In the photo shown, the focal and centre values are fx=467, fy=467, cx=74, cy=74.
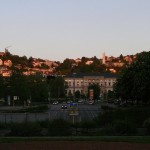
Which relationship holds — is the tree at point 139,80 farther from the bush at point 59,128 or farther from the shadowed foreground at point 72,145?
the shadowed foreground at point 72,145

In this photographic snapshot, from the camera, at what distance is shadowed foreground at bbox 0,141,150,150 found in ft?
74.5

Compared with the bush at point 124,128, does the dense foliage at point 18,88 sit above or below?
above

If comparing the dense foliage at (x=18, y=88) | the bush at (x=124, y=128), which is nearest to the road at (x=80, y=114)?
the bush at (x=124, y=128)


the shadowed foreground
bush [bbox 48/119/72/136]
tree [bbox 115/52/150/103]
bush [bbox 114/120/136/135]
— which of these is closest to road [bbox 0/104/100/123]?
bush [bbox 48/119/72/136]

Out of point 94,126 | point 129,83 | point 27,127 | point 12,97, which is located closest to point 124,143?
point 27,127

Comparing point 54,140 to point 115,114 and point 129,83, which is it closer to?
point 115,114

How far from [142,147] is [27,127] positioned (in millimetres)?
13317

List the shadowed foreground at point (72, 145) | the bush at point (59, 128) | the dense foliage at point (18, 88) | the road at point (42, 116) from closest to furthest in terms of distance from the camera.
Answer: the shadowed foreground at point (72, 145), the bush at point (59, 128), the road at point (42, 116), the dense foliage at point (18, 88)

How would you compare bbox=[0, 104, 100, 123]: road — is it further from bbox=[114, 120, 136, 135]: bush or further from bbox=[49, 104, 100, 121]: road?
bbox=[114, 120, 136, 135]: bush

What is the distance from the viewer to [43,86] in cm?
12562

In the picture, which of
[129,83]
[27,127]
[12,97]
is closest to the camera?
[27,127]

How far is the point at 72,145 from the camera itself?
2394 cm

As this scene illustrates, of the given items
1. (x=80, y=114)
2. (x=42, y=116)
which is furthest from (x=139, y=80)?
(x=42, y=116)

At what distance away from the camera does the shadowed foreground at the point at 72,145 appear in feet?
74.5
